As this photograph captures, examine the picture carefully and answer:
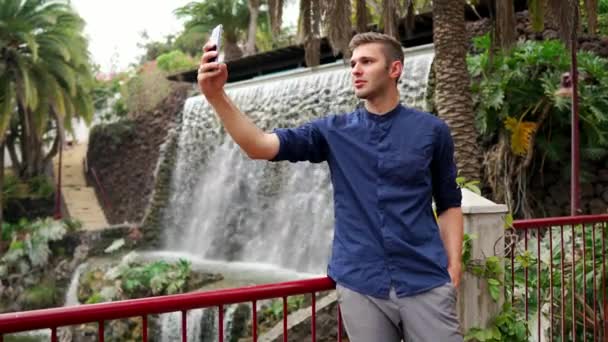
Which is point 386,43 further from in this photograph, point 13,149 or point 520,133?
point 13,149

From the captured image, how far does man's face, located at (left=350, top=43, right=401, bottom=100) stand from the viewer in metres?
2.07

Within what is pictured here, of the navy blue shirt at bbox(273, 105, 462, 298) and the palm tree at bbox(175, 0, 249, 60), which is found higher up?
the palm tree at bbox(175, 0, 249, 60)

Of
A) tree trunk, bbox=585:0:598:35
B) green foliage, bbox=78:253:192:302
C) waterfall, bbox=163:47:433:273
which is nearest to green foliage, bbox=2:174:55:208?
waterfall, bbox=163:47:433:273

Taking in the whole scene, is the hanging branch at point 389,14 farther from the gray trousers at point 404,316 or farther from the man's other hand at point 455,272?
the gray trousers at point 404,316

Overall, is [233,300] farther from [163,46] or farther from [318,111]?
[163,46]

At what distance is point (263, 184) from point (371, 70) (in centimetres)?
1353

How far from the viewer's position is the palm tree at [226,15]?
23.9 meters

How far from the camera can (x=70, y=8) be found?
21.5 m

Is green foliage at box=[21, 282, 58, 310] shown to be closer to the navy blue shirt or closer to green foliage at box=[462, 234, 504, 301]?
green foliage at box=[462, 234, 504, 301]

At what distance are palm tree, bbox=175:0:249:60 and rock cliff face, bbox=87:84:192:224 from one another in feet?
11.6

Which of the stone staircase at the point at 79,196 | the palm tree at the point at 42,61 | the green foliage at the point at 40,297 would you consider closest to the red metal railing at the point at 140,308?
the green foliage at the point at 40,297

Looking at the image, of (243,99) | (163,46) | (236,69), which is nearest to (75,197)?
(236,69)

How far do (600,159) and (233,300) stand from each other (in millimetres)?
9147

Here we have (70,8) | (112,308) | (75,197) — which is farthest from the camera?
(75,197)
